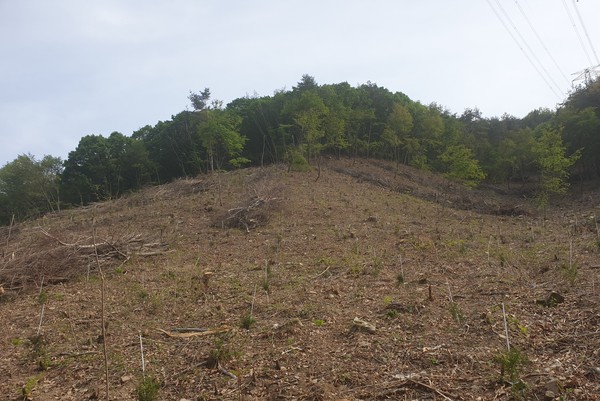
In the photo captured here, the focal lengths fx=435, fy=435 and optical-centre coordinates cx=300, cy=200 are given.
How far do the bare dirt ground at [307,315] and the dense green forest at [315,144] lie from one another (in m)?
15.8

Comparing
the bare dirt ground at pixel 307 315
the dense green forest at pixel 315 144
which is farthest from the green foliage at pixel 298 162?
the bare dirt ground at pixel 307 315

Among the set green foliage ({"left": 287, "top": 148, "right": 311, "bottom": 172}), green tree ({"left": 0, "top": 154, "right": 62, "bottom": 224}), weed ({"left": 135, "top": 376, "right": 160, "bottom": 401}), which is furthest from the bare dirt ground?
green tree ({"left": 0, "top": 154, "right": 62, "bottom": 224})

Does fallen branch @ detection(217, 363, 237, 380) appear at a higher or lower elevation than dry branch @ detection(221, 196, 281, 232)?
lower

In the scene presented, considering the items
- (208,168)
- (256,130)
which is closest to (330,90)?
(256,130)

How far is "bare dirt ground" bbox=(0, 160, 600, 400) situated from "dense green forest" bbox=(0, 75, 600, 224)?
15772mm

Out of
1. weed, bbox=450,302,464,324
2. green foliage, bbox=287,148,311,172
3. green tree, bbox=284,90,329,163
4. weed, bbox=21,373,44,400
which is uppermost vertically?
green tree, bbox=284,90,329,163

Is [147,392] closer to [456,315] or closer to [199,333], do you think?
[199,333]

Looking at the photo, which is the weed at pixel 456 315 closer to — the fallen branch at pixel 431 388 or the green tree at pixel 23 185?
the fallen branch at pixel 431 388

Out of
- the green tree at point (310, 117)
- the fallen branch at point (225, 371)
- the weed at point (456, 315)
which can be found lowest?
the weed at point (456, 315)

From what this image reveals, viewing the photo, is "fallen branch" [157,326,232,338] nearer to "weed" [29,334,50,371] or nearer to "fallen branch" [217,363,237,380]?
"fallen branch" [217,363,237,380]

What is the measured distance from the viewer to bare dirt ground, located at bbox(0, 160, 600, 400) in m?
4.50

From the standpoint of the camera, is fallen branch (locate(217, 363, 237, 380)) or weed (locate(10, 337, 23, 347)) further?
weed (locate(10, 337, 23, 347))

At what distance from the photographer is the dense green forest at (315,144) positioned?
30.5 meters

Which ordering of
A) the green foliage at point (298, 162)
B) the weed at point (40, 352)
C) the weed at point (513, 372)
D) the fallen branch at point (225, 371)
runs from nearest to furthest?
the weed at point (513, 372), the fallen branch at point (225, 371), the weed at point (40, 352), the green foliage at point (298, 162)
